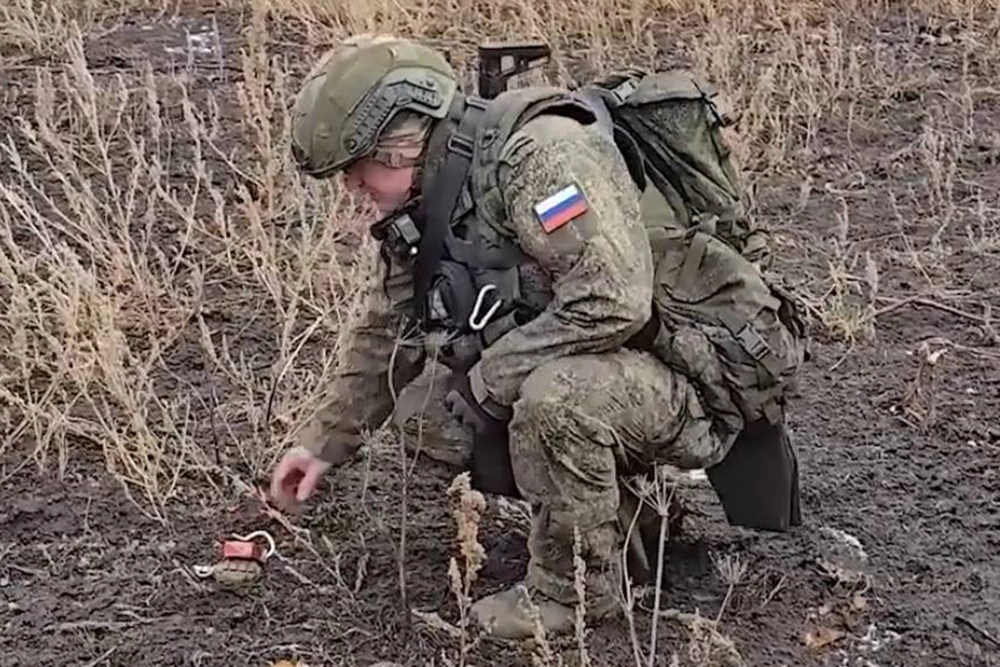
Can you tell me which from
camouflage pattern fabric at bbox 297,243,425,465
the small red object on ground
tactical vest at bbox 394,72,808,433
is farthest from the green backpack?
the small red object on ground

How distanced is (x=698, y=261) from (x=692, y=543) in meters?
0.72

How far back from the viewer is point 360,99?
10.4 ft

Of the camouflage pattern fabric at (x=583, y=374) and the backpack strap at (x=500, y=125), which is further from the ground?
the backpack strap at (x=500, y=125)

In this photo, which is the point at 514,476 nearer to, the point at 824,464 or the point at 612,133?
the point at 612,133

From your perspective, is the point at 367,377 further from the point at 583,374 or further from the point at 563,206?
the point at 563,206

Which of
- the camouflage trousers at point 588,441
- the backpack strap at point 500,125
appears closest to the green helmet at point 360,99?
the backpack strap at point 500,125

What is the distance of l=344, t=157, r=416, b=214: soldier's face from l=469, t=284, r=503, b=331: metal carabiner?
0.78 ft

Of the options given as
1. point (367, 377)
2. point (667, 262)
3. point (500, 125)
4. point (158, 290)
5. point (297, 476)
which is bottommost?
point (158, 290)

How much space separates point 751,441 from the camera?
3537 millimetres

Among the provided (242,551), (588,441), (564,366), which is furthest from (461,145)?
(242,551)

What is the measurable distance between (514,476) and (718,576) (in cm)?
61

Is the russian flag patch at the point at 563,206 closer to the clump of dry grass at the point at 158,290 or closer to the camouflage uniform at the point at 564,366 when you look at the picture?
the camouflage uniform at the point at 564,366

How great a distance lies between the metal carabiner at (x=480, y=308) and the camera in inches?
129

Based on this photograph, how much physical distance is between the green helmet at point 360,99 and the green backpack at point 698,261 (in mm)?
340
